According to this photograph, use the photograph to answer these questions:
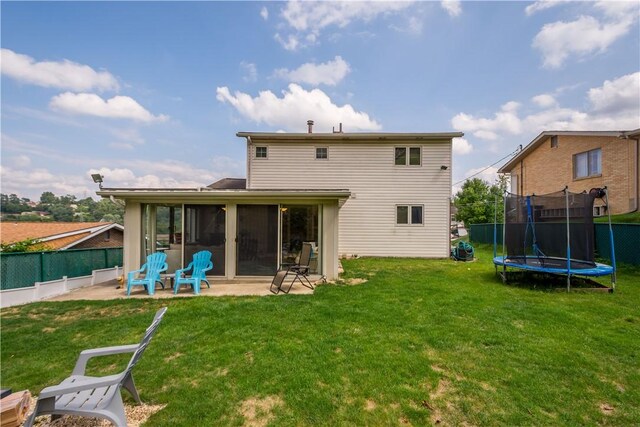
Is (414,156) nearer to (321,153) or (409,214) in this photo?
(409,214)

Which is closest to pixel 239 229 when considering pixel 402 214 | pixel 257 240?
pixel 257 240

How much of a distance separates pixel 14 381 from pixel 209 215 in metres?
4.75

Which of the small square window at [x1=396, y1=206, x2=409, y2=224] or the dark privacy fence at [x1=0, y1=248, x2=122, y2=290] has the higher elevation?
the small square window at [x1=396, y1=206, x2=409, y2=224]

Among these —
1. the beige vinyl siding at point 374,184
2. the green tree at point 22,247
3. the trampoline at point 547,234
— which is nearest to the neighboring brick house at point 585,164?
the trampoline at point 547,234

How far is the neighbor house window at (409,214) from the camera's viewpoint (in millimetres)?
12281

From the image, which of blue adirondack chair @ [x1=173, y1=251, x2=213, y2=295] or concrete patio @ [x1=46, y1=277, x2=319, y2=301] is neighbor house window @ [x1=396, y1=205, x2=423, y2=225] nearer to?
concrete patio @ [x1=46, y1=277, x2=319, y2=301]

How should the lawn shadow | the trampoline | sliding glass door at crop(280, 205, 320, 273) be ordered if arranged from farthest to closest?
sliding glass door at crop(280, 205, 320, 273)
the trampoline
the lawn shadow

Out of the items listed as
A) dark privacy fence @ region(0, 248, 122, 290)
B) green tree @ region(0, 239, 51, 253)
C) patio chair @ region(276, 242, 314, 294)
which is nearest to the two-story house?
patio chair @ region(276, 242, 314, 294)

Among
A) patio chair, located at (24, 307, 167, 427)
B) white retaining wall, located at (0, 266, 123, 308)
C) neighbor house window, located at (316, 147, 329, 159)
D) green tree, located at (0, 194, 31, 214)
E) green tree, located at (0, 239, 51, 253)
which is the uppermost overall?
neighbor house window, located at (316, 147, 329, 159)

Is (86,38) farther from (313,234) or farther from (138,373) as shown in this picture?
(138,373)

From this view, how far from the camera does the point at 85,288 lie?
703cm

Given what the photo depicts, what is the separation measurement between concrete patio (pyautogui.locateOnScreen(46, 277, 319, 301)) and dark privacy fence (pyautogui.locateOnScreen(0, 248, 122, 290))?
747 mm

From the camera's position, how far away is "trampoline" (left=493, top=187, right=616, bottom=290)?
6.79 meters

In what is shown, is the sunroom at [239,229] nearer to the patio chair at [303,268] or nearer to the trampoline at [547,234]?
the patio chair at [303,268]
